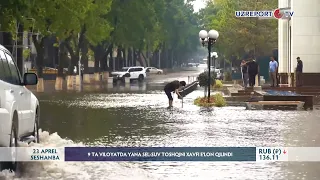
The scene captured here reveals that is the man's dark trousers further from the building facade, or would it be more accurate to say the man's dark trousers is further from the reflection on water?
the reflection on water

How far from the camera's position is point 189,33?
419 ft

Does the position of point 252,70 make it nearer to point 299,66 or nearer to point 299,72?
point 299,72

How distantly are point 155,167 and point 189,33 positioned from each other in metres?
116

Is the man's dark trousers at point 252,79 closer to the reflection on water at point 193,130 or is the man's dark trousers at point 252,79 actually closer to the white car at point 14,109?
the reflection on water at point 193,130

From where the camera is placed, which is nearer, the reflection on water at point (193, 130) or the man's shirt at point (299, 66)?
the reflection on water at point (193, 130)

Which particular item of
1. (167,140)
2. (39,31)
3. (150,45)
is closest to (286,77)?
(39,31)

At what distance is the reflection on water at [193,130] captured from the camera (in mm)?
11422

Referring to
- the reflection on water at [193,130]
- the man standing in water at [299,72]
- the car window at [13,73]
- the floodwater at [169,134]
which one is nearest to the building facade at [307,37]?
the man standing in water at [299,72]

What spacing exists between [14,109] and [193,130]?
28.1ft

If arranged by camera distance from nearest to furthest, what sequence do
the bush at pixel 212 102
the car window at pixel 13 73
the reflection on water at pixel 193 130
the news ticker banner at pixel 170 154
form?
the reflection on water at pixel 193 130
the car window at pixel 13 73
the news ticker banner at pixel 170 154
the bush at pixel 212 102

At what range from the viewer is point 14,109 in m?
10.6

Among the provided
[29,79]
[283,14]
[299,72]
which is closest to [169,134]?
[29,79]

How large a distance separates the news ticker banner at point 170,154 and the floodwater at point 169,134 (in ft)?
1.34

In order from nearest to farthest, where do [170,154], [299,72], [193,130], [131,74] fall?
[170,154] < [193,130] < [299,72] < [131,74]
